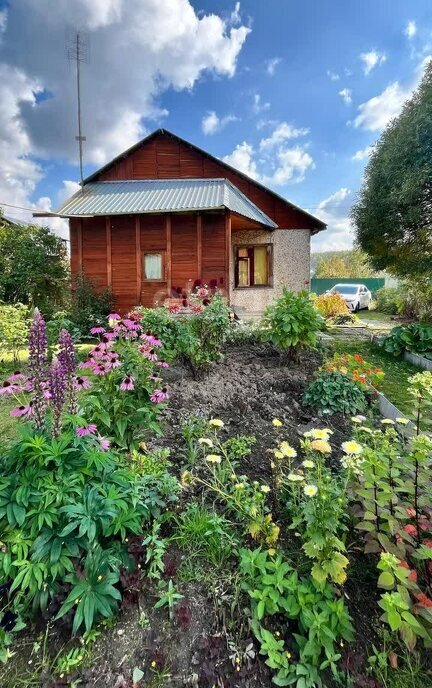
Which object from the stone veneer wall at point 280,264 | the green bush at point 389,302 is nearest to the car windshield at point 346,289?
the green bush at point 389,302

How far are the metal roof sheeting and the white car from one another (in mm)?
6705

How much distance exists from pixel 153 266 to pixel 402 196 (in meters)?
6.68

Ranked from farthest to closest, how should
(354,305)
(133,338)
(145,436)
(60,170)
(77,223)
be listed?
1. (354,305)
2. (60,170)
3. (77,223)
4. (133,338)
5. (145,436)

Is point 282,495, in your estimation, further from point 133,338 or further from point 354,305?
point 354,305

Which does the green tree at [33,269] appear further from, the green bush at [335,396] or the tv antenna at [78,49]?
the green bush at [335,396]

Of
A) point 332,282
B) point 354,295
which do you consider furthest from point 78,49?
point 332,282

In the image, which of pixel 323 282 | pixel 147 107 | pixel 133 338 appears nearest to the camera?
pixel 133 338

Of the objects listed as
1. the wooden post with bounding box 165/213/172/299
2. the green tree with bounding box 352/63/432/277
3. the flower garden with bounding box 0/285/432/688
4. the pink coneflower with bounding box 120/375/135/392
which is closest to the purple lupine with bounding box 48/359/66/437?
the flower garden with bounding box 0/285/432/688

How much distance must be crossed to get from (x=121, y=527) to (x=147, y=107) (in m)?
13.1

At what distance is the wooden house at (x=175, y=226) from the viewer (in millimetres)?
9547

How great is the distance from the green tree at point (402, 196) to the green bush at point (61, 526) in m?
7.95

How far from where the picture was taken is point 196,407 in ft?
10.5

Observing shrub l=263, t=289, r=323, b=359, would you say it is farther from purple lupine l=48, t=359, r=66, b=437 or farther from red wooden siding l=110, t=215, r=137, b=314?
red wooden siding l=110, t=215, r=137, b=314

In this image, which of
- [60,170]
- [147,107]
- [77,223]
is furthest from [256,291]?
[60,170]
